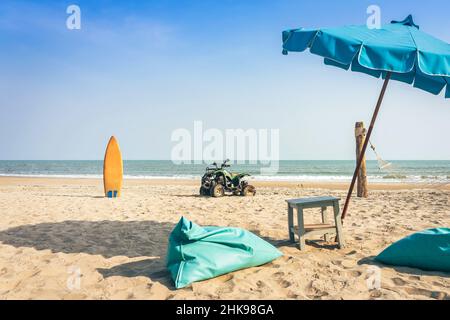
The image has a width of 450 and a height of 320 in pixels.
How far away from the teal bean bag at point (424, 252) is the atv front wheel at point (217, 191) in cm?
704

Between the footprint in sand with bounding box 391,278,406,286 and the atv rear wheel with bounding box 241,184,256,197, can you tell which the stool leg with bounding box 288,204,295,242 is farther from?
the atv rear wheel with bounding box 241,184,256,197

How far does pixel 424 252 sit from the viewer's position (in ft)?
11.8

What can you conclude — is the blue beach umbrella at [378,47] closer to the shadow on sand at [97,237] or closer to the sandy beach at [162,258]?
the sandy beach at [162,258]

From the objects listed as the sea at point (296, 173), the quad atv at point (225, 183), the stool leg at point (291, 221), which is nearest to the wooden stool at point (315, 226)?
the stool leg at point (291, 221)

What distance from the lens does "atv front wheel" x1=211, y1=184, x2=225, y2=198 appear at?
34.6 feet

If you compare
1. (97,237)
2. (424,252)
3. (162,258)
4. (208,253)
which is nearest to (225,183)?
(97,237)

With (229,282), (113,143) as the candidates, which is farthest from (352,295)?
(113,143)

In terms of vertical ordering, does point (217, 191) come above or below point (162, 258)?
above

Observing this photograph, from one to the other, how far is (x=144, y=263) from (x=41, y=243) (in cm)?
178

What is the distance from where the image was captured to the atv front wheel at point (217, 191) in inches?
415

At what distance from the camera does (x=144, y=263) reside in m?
3.94

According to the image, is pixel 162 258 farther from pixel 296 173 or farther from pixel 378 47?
pixel 296 173

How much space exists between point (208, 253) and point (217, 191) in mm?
7129
